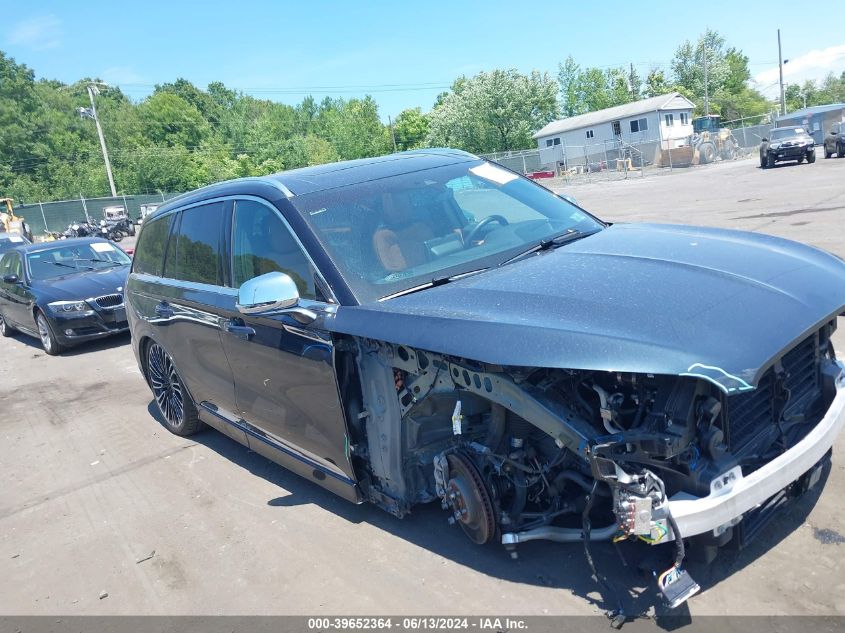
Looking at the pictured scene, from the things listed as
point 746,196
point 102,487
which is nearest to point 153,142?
point 746,196

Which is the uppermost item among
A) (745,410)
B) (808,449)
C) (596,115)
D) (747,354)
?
(596,115)

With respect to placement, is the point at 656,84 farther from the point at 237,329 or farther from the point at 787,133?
the point at 237,329

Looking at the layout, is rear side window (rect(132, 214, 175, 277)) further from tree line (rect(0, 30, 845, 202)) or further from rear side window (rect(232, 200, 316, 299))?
tree line (rect(0, 30, 845, 202))

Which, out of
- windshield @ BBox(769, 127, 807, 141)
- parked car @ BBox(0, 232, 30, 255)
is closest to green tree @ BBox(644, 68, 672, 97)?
windshield @ BBox(769, 127, 807, 141)

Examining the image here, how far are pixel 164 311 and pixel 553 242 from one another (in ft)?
9.80

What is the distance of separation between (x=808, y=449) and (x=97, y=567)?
372 centimetres

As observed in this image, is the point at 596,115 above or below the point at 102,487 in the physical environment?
above

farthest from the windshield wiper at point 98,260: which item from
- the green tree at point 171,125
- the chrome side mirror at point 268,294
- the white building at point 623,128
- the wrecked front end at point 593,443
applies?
the green tree at point 171,125

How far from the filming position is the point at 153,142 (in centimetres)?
7712

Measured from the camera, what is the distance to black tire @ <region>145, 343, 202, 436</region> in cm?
545

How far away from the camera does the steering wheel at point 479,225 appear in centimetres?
386

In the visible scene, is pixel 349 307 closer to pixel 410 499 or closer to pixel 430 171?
pixel 410 499

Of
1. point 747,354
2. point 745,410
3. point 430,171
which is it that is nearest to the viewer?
point 747,354

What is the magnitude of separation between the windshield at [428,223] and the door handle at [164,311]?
177 centimetres
